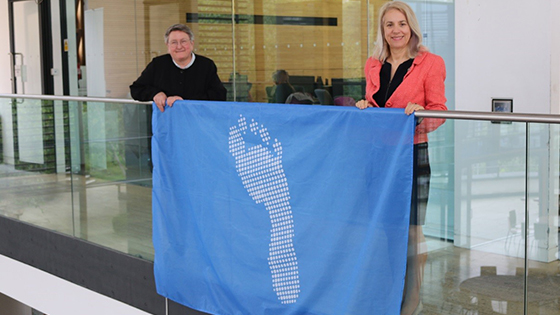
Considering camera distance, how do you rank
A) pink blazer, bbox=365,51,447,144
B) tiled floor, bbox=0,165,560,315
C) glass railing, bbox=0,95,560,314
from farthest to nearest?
pink blazer, bbox=365,51,447,144
tiled floor, bbox=0,165,560,315
glass railing, bbox=0,95,560,314

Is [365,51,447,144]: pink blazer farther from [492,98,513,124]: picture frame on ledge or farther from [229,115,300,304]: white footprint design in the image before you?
[492,98,513,124]: picture frame on ledge

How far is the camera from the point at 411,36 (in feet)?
13.5

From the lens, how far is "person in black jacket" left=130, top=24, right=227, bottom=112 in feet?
18.0

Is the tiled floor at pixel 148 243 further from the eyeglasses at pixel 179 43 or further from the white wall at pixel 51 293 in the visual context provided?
the eyeglasses at pixel 179 43

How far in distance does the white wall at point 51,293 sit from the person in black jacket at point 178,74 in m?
1.73

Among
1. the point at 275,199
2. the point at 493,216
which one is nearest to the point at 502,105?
the point at 275,199

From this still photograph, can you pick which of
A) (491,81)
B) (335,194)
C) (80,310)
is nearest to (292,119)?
(335,194)

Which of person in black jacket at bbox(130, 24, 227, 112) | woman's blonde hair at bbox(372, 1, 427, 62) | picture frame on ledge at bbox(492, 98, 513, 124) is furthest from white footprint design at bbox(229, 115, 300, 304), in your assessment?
picture frame on ledge at bbox(492, 98, 513, 124)

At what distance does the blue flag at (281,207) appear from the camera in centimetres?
381

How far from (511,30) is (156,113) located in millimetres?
2610

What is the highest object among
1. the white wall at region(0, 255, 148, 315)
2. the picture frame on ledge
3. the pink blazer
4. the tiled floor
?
the pink blazer

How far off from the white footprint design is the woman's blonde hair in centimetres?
76

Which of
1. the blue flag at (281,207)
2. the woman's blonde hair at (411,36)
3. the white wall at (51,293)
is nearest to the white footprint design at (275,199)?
the blue flag at (281,207)

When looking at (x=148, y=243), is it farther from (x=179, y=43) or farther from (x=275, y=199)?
(x=275, y=199)
